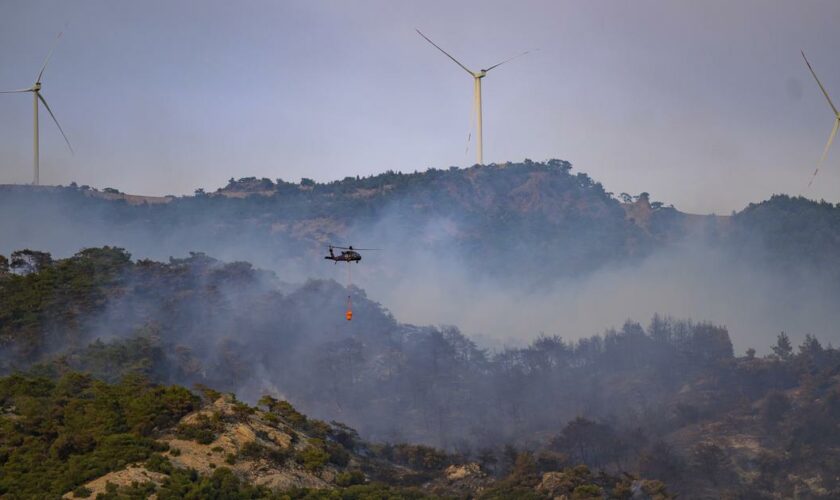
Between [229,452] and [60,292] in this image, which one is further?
[60,292]

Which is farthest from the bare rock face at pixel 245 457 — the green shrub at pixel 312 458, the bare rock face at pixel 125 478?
the bare rock face at pixel 125 478

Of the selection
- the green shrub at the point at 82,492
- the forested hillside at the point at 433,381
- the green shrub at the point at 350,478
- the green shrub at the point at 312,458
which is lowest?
the green shrub at the point at 82,492

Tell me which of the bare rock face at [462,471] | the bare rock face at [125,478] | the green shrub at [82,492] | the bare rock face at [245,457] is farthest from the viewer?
the bare rock face at [462,471]

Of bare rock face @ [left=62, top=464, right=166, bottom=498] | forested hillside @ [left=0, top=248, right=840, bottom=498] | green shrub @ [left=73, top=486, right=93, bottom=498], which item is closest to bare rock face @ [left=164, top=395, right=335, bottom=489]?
bare rock face @ [left=62, top=464, right=166, bottom=498]

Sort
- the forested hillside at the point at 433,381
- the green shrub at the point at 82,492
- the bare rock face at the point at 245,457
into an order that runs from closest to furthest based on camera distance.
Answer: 1. the green shrub at the point at 82,492
2. the bare rock face at the point at 245,457
3. the forested hillside at the point at 433,381

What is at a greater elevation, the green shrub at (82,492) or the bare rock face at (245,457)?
the bare rock face at (245,457)

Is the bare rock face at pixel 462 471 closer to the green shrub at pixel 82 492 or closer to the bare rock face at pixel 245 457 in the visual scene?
the bare rock face at pixel 245 457

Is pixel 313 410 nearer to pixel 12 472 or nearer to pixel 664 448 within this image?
pixel 664 448

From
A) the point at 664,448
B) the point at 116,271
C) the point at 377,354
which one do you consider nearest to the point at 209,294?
the point at 116,271

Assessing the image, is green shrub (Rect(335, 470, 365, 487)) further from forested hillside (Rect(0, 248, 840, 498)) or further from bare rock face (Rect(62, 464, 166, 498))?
forested hillside (Rect(0, 248, 840, 498))

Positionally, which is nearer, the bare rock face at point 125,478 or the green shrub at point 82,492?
the green shrub at point 82,492

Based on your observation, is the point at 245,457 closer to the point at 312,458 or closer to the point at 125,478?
the point at 312,458
